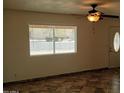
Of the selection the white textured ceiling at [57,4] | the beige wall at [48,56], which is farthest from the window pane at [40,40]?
the white textured ceiling at [57,4]

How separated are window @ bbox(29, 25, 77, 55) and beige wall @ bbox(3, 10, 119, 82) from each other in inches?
7.7

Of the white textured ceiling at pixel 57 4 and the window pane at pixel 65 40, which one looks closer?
the white textured ceiling at pixel 57 4

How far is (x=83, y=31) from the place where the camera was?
25.1 feet

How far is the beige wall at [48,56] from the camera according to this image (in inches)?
230

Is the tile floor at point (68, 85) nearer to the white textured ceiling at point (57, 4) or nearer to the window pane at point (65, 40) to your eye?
the window pane at point (65, 40)

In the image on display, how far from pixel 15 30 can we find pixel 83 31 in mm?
2939

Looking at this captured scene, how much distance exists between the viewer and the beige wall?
584 centimetres

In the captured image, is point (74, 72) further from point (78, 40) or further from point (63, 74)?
point (78, 40)

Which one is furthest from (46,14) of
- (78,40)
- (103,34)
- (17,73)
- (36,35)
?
(103,34)

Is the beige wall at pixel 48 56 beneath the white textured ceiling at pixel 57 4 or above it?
beneath

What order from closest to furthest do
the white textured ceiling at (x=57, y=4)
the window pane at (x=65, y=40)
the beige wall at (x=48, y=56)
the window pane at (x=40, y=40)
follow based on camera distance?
the white textured ceiling at (x=57, y=4)
the beige wall at (x=48, y=56)
the window pane at (x=40, y=40)
the window pane at (x=65, y=40)

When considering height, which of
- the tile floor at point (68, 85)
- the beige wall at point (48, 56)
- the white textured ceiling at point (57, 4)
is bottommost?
the tile floor at point (68, 85)

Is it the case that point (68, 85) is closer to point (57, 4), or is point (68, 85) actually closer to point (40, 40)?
point (40, 40)

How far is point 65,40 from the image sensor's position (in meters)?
7.32
